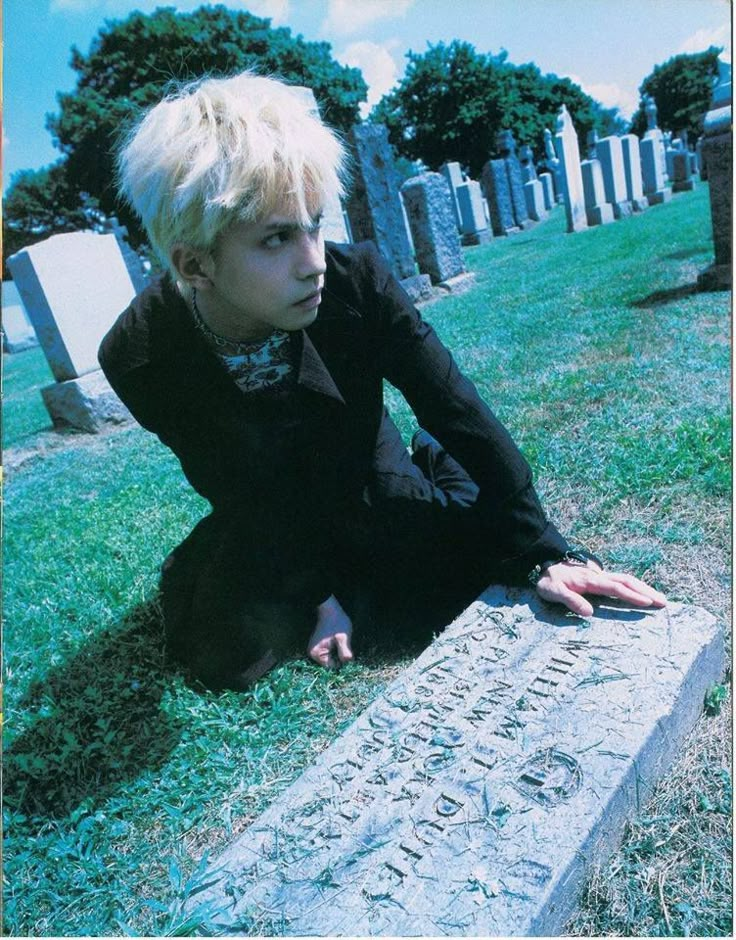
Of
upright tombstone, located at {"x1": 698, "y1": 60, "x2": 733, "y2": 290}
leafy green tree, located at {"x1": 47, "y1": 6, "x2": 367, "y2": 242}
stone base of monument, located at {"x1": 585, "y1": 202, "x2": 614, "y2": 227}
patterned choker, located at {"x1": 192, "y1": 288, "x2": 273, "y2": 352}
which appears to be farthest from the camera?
stone base of monument, located at {"x1": 585, "y1": 202, "x2": 614, "y2": 227}

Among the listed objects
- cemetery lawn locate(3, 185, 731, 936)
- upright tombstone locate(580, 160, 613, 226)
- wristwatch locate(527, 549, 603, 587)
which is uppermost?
upright tombstone locate(580, 160, 613, 226)

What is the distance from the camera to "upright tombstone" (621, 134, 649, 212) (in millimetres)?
16375

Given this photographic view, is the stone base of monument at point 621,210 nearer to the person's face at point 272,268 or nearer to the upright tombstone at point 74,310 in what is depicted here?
the upright tombstone at point 74,310

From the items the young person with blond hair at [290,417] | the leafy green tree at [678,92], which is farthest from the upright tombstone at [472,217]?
the leafy green tree at [678,92]

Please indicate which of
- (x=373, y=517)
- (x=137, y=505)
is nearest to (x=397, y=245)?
(x=137, y=505)

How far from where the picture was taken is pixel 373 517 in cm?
227

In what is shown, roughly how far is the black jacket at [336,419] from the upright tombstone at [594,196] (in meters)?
14.4

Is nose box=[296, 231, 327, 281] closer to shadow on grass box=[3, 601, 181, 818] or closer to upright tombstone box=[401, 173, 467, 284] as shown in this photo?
shadow on grass box=[3, 601, 181, 818]

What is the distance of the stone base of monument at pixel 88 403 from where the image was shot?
6215 millimetres

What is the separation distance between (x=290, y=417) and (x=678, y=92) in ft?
150

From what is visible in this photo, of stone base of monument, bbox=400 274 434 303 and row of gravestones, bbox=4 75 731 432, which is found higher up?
row of gravestones, bbox=4 75 731 432

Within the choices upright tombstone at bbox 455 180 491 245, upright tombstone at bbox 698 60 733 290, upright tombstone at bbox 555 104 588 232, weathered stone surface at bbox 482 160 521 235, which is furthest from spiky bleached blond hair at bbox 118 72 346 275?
weathered stone surface at bbox 482 160 521 235

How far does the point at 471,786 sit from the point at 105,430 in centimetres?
571

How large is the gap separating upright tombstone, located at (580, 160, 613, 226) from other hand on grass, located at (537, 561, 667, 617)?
14.8m
